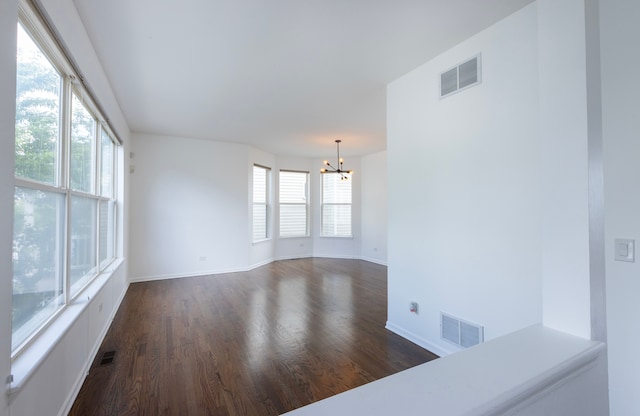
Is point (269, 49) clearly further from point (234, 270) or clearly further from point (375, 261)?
point (375, 261)

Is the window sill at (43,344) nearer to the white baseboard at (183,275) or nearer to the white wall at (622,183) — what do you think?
the white baseboard at (183,275)

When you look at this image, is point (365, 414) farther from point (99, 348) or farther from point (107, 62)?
point (107, 62)

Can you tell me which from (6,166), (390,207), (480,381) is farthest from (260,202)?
(480,381)

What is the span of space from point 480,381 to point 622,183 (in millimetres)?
1648

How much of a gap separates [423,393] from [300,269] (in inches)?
233

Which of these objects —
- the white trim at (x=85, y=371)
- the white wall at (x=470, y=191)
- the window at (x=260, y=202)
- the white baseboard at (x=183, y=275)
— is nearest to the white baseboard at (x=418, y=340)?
the white wall at (x=470, y=191)

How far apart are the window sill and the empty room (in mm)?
13

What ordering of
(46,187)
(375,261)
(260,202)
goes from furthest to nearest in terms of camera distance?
(375,261), (260,202), (46,187)

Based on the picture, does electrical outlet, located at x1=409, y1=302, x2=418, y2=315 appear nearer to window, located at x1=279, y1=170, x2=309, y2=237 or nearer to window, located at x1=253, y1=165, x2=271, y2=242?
window, located at x1=253, y1=165, x2=271, y2=242

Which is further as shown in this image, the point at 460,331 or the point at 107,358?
the point at 107,358

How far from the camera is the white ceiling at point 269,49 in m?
2.08

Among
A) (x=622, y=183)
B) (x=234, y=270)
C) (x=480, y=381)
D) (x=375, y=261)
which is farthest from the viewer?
(x=375, y=261)

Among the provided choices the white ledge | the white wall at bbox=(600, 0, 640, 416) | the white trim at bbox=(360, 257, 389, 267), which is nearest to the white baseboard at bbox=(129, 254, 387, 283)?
the white trim at bbox=(360, 257, 389, 267)

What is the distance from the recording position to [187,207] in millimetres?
5836
